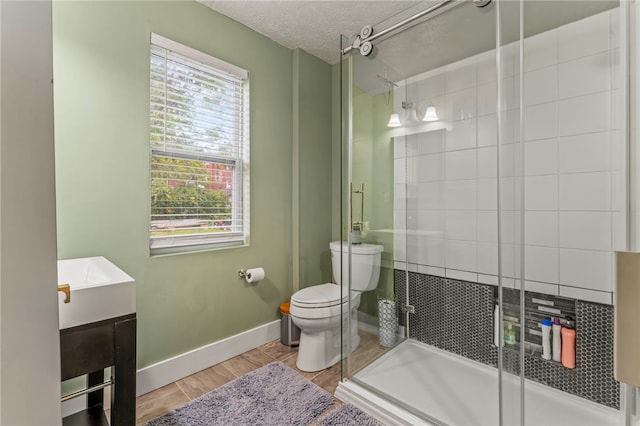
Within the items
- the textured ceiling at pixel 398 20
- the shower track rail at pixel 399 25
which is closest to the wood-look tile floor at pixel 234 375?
the textured ceiling at pixel 398 20

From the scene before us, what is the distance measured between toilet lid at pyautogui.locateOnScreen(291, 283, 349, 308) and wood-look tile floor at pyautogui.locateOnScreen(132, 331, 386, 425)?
0.27m

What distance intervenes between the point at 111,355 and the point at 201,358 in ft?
3.17

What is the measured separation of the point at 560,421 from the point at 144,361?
224 cm

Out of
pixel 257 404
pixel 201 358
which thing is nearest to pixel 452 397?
pixel 257 404

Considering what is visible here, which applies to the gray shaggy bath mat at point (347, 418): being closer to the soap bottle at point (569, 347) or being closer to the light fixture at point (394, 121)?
the soap bottle at point (569, 347)

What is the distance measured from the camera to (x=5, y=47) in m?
0.25

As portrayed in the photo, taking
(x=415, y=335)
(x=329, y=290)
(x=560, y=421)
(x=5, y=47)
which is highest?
(x=5, y=47)

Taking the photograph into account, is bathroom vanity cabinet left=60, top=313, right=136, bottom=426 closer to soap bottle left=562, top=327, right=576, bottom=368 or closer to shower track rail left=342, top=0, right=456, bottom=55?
shower track rail left=342, top=0, right=456, bottom=55

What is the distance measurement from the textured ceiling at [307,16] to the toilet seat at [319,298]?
186 cm

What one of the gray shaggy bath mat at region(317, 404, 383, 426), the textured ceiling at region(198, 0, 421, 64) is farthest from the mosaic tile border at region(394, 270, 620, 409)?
the textured ceiling at region(198, 0, 421, 64)

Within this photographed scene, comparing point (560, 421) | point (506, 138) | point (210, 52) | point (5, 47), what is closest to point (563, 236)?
point (506, 138)

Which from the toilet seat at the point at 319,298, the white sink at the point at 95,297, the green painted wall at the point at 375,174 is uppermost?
the green painted wall at the point at 375,174

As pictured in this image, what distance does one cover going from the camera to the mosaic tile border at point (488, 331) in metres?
1.50

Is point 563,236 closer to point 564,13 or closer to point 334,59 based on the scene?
point 564,13
